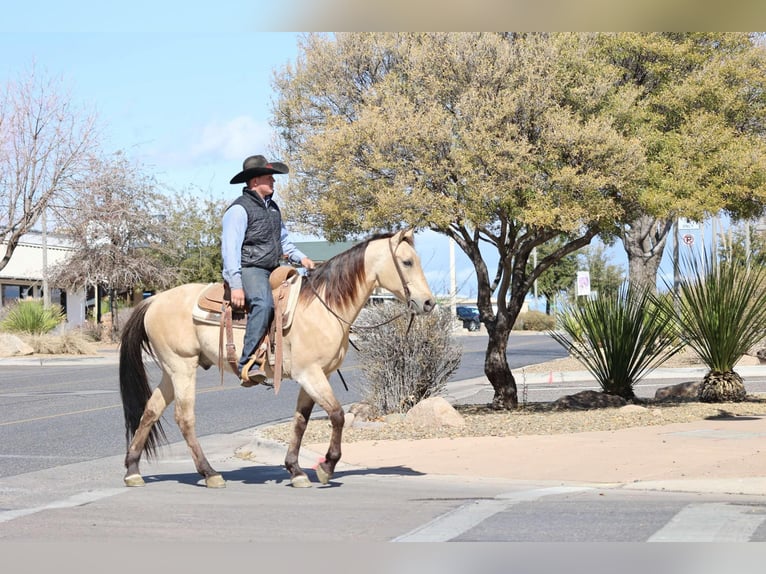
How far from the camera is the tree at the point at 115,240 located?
41469 millimetres

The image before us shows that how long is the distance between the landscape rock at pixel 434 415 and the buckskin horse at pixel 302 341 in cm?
378

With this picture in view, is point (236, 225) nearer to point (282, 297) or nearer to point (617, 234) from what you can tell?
point (282, 297)

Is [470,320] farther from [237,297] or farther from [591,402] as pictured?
[237,297]

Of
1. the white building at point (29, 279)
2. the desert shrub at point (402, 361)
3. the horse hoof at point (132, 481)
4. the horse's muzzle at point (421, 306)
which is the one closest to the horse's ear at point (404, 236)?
the horse's muzzle at point (421, 306)

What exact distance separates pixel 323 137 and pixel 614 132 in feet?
12.7

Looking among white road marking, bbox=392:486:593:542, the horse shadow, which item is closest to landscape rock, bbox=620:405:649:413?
the horse shadow

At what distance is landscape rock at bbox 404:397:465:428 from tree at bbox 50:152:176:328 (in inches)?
1158

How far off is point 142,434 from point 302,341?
5.95ft

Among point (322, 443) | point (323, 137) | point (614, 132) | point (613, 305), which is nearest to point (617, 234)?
point (613, 305)

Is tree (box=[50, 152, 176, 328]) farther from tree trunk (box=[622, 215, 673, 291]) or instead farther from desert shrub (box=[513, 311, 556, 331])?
desert shrub (box=[513, 311, 556, 331])

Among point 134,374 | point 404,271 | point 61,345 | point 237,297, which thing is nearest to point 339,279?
point 404,271

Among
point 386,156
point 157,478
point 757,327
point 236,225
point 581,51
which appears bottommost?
point 157,478

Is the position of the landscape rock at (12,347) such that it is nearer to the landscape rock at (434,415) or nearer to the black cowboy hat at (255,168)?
the landscape rock at (434,415)
